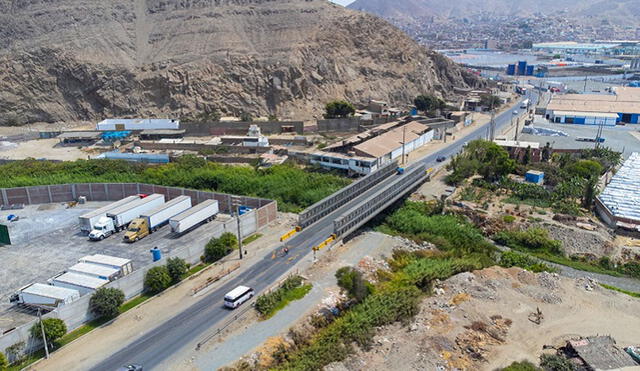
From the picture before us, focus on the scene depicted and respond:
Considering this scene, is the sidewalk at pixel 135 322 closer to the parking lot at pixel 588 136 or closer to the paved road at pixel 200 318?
the paved road at pixel 200 318

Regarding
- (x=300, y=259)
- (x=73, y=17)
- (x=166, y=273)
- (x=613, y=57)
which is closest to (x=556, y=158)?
(x=300, y=259)

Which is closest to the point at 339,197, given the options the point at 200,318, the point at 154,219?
the point at 154,219

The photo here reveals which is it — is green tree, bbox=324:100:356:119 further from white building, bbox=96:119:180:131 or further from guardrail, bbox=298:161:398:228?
guardrail, bbox=298:161:398:228

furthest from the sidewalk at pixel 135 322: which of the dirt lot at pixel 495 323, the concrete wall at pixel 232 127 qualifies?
the concrete wall at pixel 232 127

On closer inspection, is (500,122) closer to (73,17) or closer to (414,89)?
(414,89)

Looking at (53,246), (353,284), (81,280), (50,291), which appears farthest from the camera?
(53,246)

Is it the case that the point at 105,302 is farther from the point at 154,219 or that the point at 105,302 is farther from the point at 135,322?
the point at 154,219
